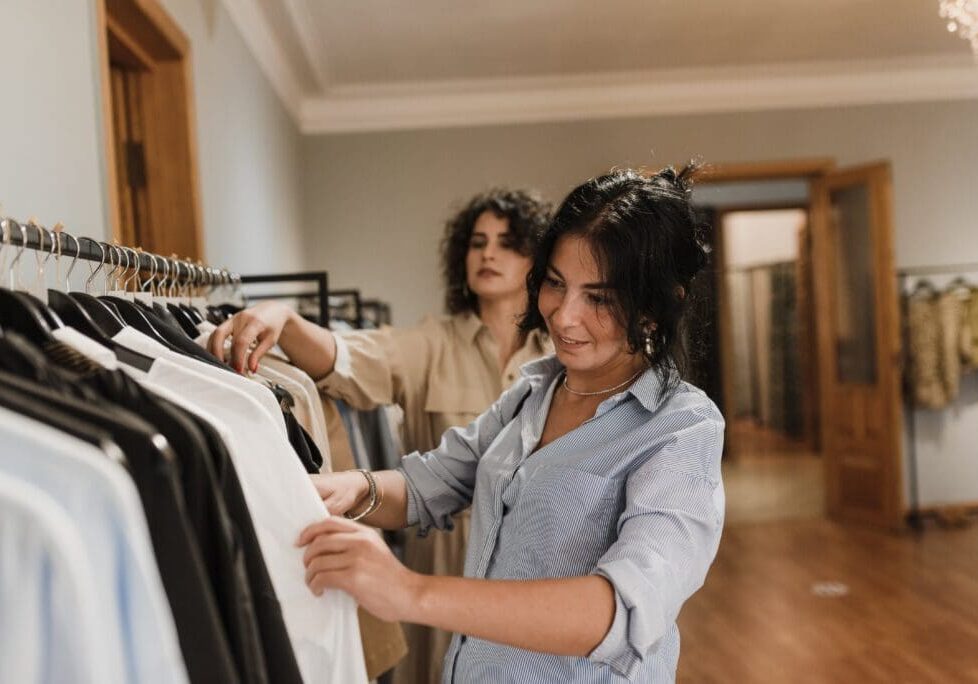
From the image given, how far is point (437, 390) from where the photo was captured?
2182mm

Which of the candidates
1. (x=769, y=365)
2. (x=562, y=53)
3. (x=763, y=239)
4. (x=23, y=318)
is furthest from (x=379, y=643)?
(x=763, y=239)

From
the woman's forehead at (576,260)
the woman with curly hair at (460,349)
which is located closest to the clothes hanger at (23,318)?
the woman's forehead at (576,260)

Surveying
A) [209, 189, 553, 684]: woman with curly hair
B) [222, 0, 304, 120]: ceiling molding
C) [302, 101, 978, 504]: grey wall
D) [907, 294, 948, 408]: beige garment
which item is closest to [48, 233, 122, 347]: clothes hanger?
[209, 189, 553, 684]: woman with curly hair

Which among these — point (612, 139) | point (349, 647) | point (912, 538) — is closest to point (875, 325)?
point (912, 538)

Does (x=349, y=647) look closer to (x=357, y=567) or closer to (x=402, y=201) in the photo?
(x=357, y=567)

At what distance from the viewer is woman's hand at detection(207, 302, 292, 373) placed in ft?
4.23

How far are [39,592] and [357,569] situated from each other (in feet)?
0.98

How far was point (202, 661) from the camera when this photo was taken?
0.66 metres

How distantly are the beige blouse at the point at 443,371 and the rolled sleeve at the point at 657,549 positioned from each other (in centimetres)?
101

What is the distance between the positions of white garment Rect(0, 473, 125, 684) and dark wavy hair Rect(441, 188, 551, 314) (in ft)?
5.83

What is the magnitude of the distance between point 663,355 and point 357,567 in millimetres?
551

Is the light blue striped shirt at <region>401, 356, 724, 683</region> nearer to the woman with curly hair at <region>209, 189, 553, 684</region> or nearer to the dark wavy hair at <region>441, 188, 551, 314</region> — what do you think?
the woman with curly hair at <region>209, 189, 553, 684</region>

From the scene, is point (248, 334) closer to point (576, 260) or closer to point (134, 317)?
point (134, 317)

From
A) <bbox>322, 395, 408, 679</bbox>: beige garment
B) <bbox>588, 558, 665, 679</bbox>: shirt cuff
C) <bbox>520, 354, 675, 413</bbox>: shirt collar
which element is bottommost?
<bbox>322, 395, 408, 679</bbox>: beige garment
